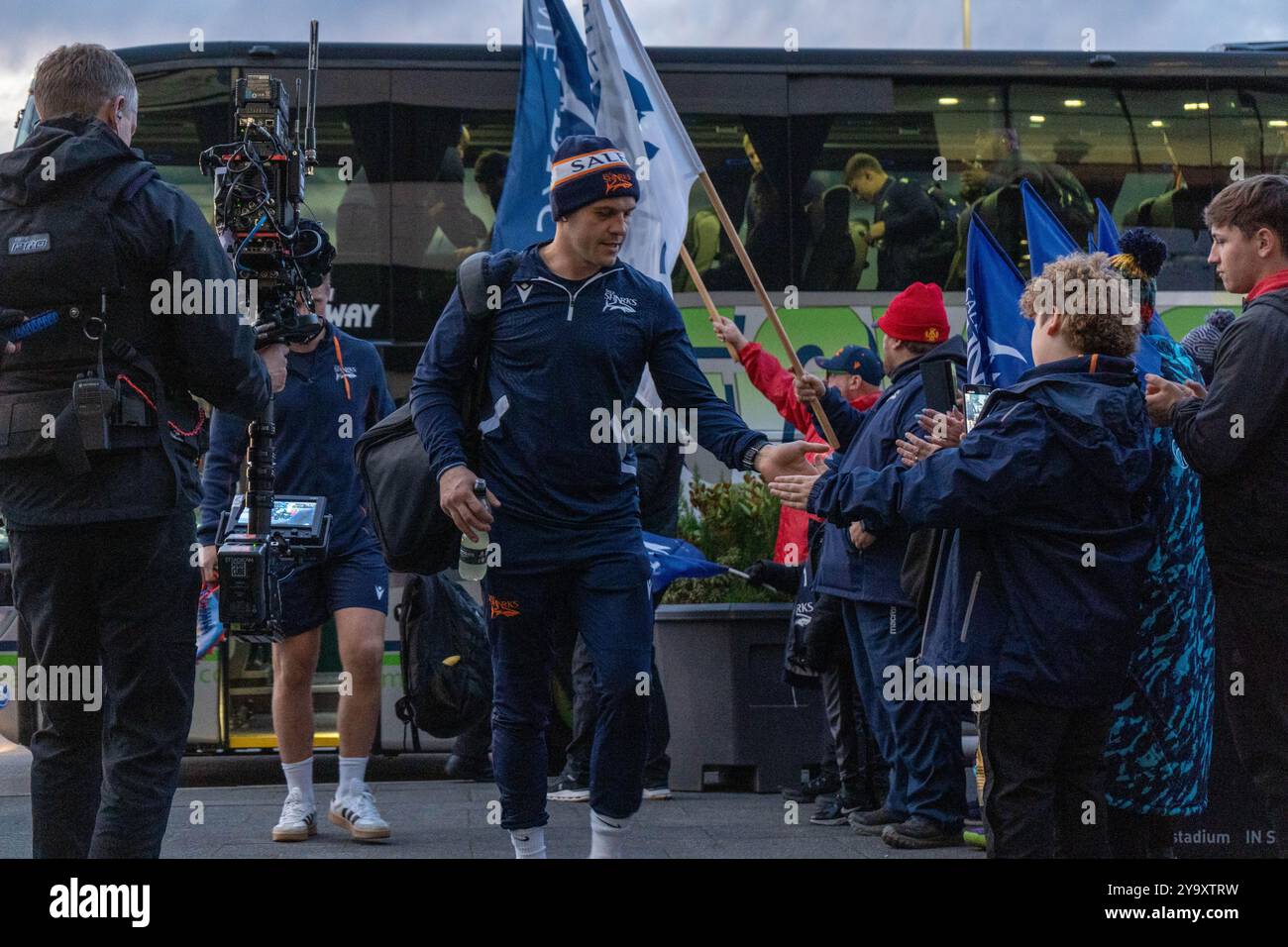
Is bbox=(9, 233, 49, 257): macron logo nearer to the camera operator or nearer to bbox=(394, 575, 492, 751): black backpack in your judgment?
the camera operator

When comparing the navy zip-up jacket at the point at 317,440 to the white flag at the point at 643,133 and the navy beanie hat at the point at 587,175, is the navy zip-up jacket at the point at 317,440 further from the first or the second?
the navy beanie hat at the point at 587,175

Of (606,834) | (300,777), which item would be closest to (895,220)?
(300,777)

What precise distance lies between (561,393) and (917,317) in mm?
2298

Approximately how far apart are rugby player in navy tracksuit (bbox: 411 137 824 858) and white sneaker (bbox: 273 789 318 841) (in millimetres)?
1854

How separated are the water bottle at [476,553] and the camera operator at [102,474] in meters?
0.89

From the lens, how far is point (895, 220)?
35.4 ft

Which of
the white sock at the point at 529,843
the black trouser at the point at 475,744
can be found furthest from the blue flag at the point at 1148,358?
the black trouser at the point at 475,744

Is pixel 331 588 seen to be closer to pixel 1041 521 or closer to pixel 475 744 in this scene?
pixel 475 744

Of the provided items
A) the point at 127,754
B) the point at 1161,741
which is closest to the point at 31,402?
the point at 127,754

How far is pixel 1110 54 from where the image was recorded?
37.2 feet

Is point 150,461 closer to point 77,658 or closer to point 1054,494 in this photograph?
point 77,658

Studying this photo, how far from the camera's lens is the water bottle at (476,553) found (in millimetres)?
4742

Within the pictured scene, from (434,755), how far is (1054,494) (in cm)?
713

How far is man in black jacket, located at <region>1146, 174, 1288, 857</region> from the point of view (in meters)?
4.67
